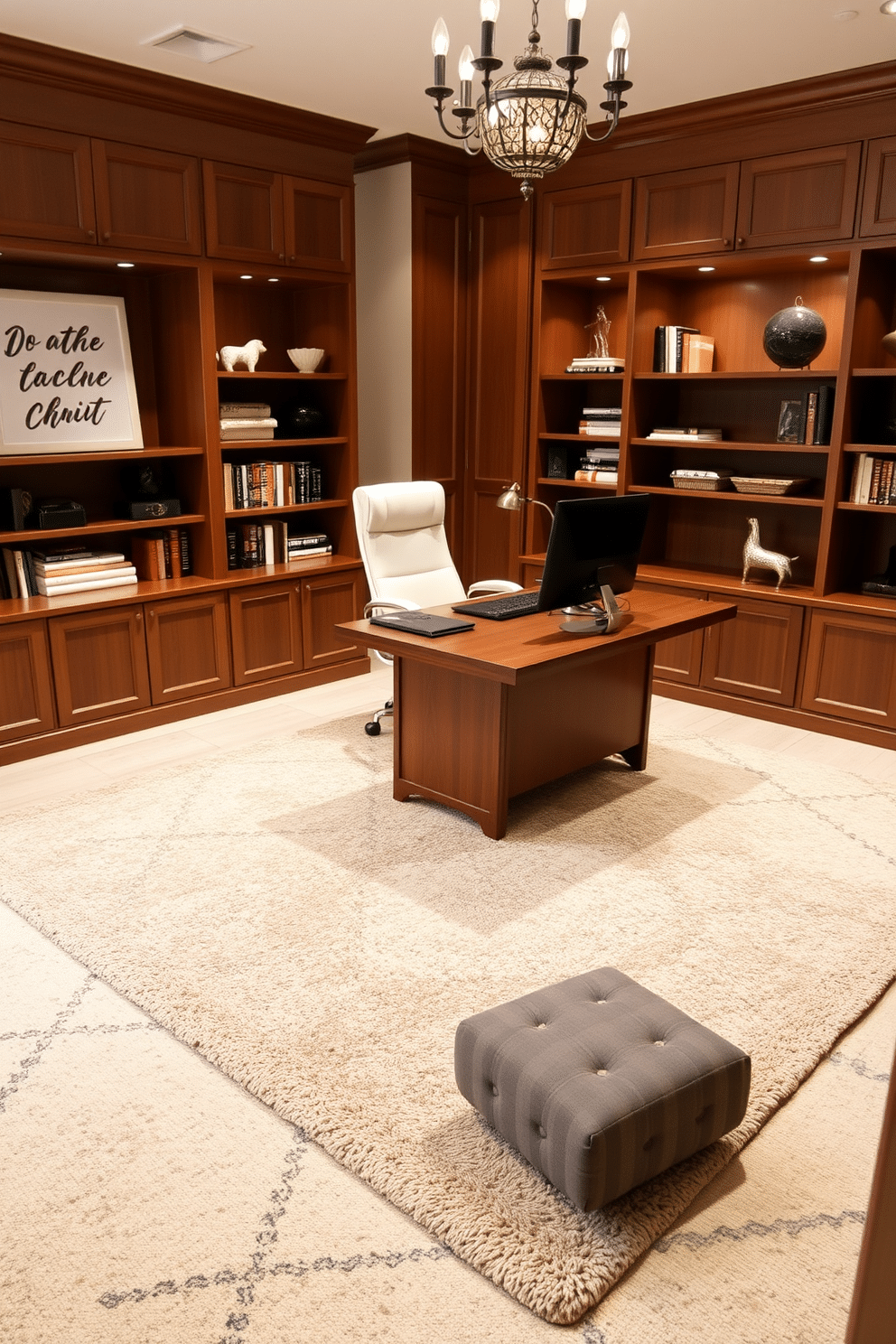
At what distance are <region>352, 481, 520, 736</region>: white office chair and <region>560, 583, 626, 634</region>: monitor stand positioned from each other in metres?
0.72

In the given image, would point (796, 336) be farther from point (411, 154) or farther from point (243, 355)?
point (243, 355)

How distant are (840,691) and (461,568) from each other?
2364 mm

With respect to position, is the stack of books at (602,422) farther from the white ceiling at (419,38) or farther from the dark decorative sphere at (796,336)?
the white ceiling at (419,38)

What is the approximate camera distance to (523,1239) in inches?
69.9

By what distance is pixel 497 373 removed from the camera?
18.2 ft

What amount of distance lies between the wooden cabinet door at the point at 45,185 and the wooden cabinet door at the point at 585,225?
90.7 inches

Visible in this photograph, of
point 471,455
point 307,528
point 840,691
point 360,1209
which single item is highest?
point 471,455

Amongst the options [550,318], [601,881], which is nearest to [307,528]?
[550,318]

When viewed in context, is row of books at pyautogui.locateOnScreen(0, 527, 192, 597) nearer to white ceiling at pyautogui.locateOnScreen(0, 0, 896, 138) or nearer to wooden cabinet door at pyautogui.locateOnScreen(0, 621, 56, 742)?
wooden cabinet door at pyautogui.locateOnScreen(0, 621, 56, 742)

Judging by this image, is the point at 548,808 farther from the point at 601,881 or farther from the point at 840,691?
the point at 840,691

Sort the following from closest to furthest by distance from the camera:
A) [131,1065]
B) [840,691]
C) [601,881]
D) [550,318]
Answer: [131,1065], [601,881], [840,691], [550,318]

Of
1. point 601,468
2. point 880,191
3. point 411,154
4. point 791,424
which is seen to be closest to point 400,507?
point 601,468

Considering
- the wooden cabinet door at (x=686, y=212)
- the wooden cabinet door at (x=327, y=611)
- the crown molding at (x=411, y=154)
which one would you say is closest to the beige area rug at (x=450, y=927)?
the wooden cabinet door at (x=327, y=611)

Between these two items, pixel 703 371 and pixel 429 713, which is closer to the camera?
pixel 429 713
